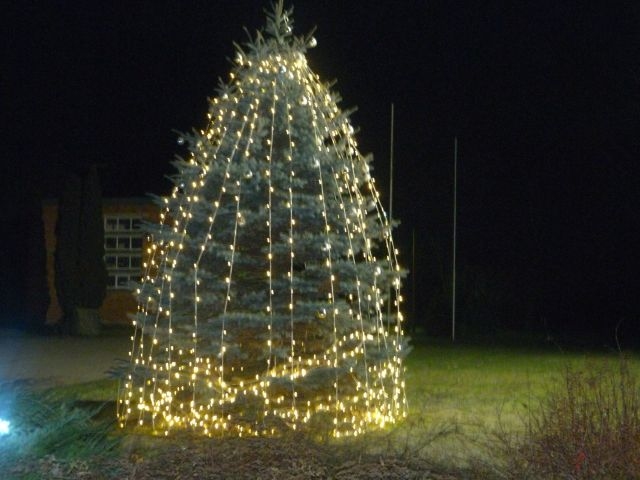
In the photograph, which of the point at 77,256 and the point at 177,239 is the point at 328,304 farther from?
the point at 77,256

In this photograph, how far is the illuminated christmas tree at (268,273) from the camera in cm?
1150

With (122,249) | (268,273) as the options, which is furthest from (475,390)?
(122,249)

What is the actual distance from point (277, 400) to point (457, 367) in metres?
8.05

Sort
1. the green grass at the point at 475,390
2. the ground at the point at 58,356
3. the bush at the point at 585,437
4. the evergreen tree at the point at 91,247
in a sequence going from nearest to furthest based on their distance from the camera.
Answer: the bush at the point at 585,437
the green grass at the point at 475,390
the ground at the point at 58,356
the evergreen tree at the point at 91,247

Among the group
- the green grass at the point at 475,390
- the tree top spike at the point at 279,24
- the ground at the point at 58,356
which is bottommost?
the ground at the point at 58,356

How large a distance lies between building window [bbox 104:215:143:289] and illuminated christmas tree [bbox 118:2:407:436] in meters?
22.8

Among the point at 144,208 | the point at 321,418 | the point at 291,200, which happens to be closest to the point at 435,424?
the point at 321,418

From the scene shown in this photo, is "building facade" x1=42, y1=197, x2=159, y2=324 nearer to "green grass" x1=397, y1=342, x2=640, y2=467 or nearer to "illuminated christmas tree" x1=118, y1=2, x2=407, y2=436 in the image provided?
"green grass" x1=397, y1=342, x2=640, y2=467

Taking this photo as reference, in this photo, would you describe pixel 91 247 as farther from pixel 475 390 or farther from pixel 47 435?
pixel 47 435

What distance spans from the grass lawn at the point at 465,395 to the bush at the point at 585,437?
1.65 ft

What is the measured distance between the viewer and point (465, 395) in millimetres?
15062

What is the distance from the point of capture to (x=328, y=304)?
11500 millimetres

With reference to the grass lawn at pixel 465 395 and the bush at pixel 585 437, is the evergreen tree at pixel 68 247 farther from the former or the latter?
the bush at pixel 585 437

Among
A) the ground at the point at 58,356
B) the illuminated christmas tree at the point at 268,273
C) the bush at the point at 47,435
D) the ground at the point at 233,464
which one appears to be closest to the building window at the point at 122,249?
the ground at the point at 58,356
